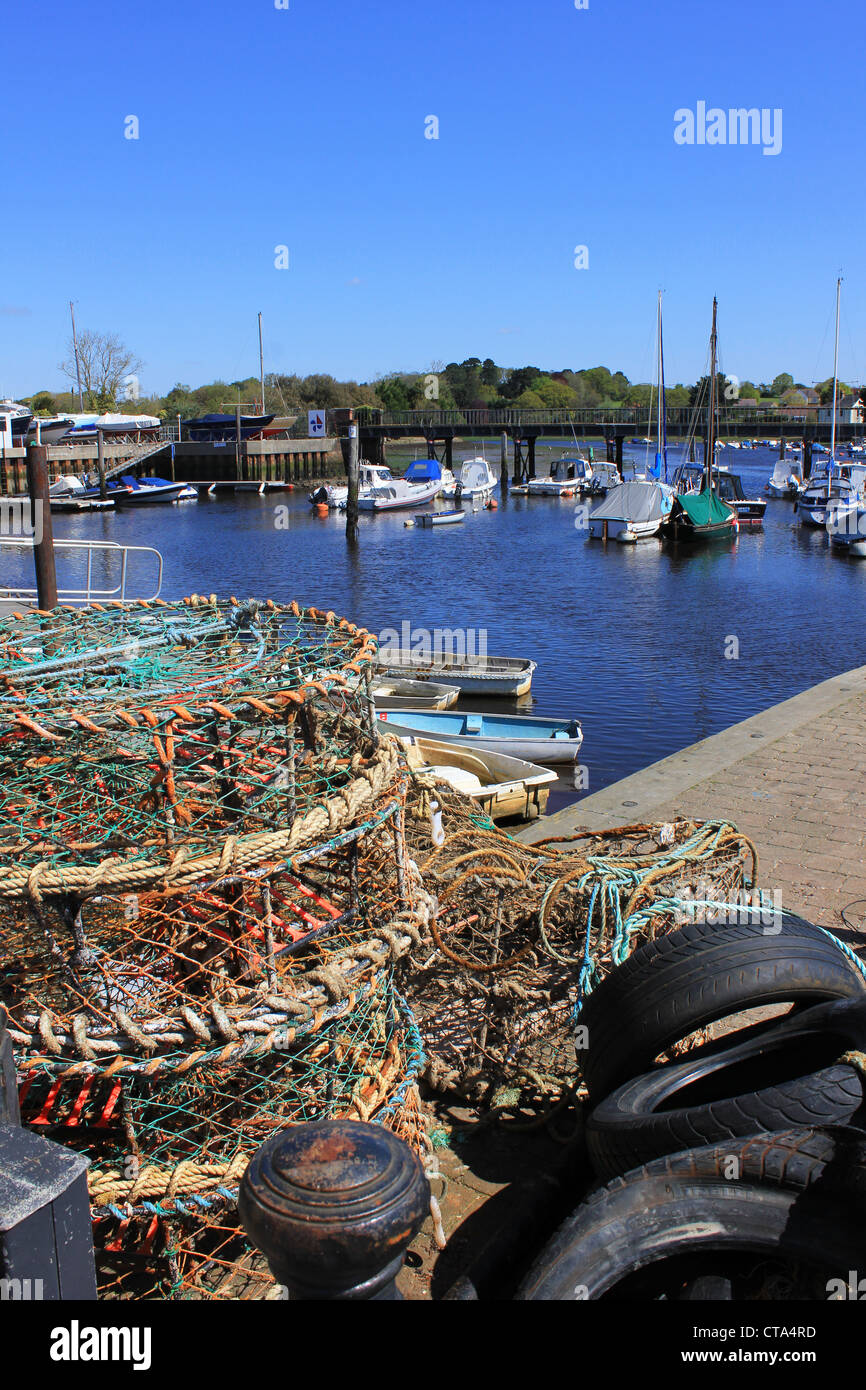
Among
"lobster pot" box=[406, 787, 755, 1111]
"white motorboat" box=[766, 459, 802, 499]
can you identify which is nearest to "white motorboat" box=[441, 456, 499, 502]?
"white motorboat" box=[766, 459, 802, 499]

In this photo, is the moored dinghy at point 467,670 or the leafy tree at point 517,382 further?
the leafy tree at point 517,382

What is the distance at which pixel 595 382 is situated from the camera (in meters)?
181

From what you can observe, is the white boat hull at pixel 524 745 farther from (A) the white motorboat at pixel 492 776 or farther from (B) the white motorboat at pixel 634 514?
(B) the white motorboat at pixel 634 514

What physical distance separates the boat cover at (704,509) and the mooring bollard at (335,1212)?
4068 centimetres

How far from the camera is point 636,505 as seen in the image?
43281mm

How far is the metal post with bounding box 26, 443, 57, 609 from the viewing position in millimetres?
12250

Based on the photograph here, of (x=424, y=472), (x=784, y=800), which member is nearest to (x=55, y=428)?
(x=424, y=472)

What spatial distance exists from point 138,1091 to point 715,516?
4061 centimetres

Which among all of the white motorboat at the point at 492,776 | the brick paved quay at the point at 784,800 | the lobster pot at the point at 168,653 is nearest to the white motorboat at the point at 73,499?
the white motorboat at the point at 492,776

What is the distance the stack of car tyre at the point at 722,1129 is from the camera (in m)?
2.78

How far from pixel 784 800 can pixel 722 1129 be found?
18.8 ft

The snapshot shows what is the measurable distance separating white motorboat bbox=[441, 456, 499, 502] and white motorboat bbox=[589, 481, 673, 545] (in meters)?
15.2
